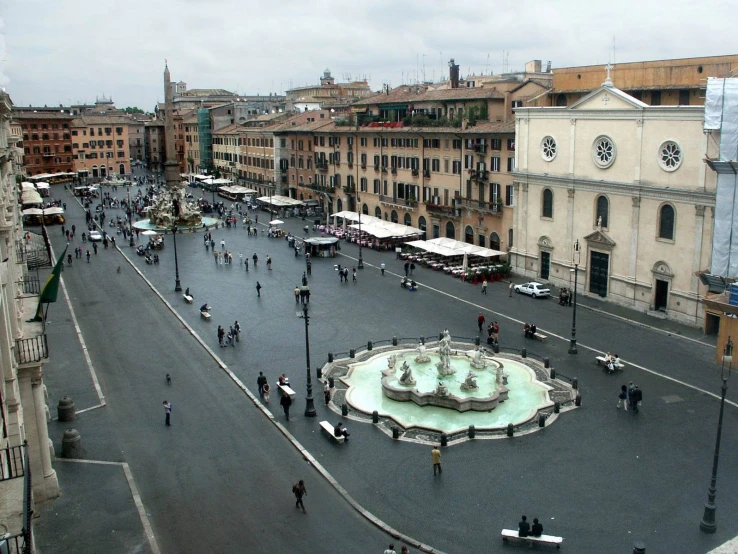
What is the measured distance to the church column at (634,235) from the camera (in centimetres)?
3912

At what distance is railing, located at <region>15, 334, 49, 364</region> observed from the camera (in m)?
19.0

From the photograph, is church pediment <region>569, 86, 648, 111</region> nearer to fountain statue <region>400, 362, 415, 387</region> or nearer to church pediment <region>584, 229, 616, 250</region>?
church pediment <region>584, 229, 616, 250</region>

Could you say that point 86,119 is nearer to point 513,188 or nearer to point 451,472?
point 513,188

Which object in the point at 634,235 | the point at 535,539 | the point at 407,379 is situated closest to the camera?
the point at 535,539

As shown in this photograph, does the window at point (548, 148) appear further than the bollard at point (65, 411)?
Yes

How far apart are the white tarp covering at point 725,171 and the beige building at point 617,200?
6.33 ft

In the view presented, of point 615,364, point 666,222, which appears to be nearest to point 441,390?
point 615,364

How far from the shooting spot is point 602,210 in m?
41.7

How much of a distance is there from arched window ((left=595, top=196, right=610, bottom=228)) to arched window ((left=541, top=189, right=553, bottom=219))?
382cm

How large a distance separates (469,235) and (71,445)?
3868 cm

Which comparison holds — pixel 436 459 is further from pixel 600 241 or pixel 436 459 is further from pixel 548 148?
pixel 548 148

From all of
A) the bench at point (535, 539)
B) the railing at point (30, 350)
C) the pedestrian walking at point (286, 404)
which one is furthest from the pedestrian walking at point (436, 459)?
the railing at point (30, 350)

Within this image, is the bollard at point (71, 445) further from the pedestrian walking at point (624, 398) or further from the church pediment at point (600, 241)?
the church pediment at point (600, 241)

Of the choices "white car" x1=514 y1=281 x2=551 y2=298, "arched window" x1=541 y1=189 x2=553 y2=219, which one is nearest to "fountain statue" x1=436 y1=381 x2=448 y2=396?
"white car" x1=514 y1=281 x2=551 y2=298
